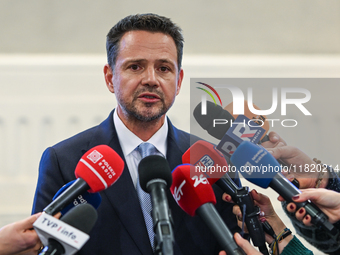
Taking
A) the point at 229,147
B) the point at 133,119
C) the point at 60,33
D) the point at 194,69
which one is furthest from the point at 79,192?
the point at 60,33

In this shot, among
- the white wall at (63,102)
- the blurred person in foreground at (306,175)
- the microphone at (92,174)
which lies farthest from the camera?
the white wall at (63,102)

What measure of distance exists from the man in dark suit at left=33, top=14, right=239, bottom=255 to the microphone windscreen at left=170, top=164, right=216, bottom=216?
34cm

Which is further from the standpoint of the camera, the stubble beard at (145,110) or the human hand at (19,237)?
the stubble beard at (145,110)

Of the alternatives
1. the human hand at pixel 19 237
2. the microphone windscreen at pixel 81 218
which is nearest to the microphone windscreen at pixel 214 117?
the microphone windscreen at pixel 81 218

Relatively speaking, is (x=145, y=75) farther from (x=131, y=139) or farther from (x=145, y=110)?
(x=131, y=139)

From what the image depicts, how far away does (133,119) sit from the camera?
200cm

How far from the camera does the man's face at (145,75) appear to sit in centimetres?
187

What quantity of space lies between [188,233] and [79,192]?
734 millimetres

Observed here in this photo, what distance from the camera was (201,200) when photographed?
1325 mm

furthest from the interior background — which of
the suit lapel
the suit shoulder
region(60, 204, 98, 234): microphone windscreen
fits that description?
region(60, 204, 98, 234): microphone windscreen

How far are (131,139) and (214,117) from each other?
48cm

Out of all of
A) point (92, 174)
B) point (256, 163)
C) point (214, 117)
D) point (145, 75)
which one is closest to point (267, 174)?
point (256, 163)

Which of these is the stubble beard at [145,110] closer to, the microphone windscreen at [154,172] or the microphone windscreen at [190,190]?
the microphone windscreen at [190,190]

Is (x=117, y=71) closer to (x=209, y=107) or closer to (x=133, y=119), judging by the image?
(x=133, y=119)
